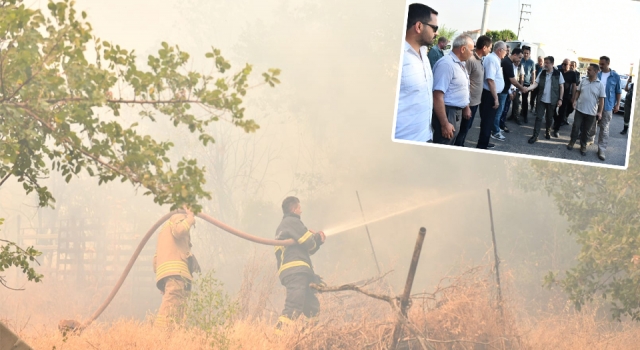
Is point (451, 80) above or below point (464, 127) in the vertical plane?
above

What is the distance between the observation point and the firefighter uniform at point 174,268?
6.26 m

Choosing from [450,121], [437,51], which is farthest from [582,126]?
[450,121]

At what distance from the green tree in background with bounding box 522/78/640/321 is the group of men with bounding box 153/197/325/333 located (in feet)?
6.66

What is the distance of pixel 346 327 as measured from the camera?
6266mm

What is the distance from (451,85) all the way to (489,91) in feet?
3.50

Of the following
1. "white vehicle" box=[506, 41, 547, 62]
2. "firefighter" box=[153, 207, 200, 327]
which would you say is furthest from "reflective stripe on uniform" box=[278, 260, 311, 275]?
"white vehicle" box=[506, 41, 547, 62]

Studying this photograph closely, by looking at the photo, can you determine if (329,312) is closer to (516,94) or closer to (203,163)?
(203,163)

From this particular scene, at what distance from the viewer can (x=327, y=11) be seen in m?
6.44

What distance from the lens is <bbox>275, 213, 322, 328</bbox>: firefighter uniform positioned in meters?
6.30

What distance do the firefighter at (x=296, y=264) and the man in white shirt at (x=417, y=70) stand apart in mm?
1564

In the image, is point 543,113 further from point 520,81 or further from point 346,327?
point 346,327

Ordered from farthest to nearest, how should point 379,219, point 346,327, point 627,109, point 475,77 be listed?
point 627,109 < point 379,219 < point 346,327 < point 475,77

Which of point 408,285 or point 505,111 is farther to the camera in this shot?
point 505,111

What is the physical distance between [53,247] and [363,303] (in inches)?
101
